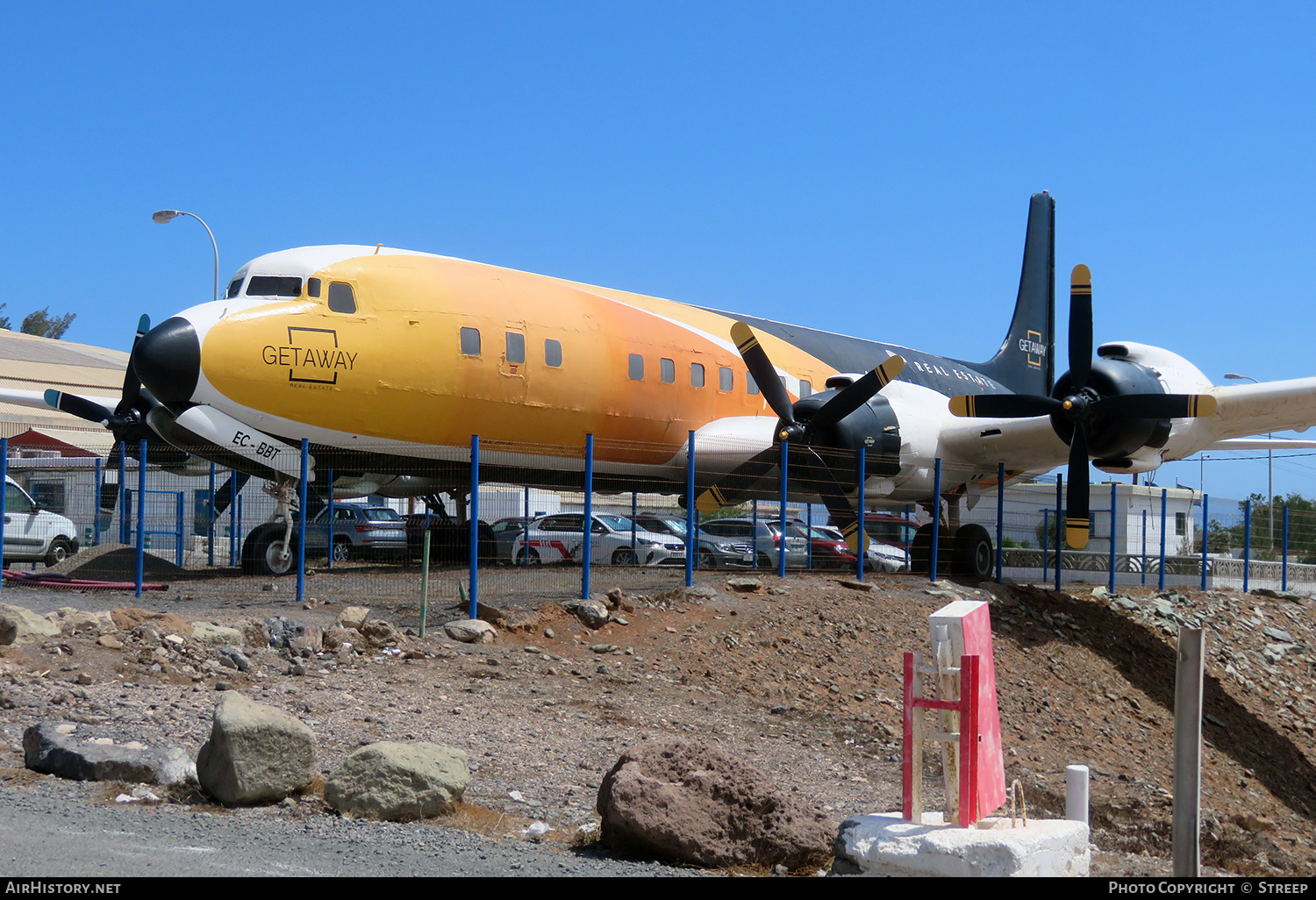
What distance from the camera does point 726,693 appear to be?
1119cm

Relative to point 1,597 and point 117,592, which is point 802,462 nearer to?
point 117,592

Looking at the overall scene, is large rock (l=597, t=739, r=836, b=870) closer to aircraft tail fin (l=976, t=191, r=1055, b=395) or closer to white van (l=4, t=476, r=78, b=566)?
white van (l=4, t=476, r=78, b=566)

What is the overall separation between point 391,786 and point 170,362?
28.3 ft

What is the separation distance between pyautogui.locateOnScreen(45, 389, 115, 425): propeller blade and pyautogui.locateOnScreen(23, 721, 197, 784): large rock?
43.3 ft

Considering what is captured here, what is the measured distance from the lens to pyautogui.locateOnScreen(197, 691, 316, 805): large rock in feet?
20.2

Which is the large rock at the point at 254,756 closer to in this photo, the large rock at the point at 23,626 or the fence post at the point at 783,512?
the large rock at the point at 23,626

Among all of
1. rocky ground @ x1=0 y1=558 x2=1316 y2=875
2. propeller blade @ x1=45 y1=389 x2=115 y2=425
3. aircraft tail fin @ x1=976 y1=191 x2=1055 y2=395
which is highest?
aircraft tail fin @ x1=976 y1=191 x2=1055 y2=395

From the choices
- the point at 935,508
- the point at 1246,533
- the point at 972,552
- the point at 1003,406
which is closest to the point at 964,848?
the point at 1003,406

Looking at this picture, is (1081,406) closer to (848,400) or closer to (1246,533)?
(848,400)

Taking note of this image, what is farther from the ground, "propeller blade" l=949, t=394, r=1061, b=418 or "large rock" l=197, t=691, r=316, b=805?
"propeller blade" l=949, t=394, r=1061, b=418

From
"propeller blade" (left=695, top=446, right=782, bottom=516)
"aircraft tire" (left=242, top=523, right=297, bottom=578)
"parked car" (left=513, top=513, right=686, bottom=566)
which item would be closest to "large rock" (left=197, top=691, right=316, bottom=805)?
"aircraft tire" (left=242, top=523, right=297, bottom=578)

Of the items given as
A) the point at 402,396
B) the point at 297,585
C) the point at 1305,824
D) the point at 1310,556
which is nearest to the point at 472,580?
the point at 297,585

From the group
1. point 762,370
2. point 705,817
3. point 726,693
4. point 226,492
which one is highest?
point 762,370
